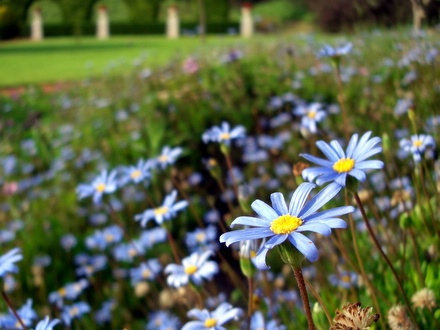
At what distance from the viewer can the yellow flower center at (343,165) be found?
909 mm

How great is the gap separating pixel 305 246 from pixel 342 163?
284 millimetres

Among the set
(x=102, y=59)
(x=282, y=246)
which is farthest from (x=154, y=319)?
(x=102, y=59)

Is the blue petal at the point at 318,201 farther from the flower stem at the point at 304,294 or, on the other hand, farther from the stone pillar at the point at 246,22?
the stone pillar at the point at 246,22

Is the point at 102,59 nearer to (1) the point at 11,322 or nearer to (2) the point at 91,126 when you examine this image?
(2) the point at 91,126

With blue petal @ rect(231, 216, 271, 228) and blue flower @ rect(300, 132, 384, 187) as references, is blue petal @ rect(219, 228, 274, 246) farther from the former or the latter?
blue flower @ rect(300, 132, 384, 187)

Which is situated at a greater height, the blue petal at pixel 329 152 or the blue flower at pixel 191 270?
the blue petal at pixel 329 152

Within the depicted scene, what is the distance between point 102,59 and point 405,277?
11.0 metres

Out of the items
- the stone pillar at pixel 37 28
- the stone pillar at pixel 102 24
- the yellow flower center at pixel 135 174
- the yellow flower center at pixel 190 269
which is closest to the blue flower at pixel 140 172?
the yellow flower center at pixel 135 174

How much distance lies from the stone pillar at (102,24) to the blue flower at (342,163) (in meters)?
20.7

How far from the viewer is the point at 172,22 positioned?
2250 centimetres

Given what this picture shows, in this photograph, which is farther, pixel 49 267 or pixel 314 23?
pixel 314 23

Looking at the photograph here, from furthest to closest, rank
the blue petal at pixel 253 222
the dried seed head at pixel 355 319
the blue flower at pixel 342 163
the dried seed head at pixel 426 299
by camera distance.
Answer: the dried seed head at pixel 426 299 < the blue flower at pixel 342 163 < the blue petal at pixel 253 222 < the dried seed head at pixel 355 319

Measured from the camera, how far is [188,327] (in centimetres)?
104

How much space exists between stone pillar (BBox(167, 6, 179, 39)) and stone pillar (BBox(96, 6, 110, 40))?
2591 mm
